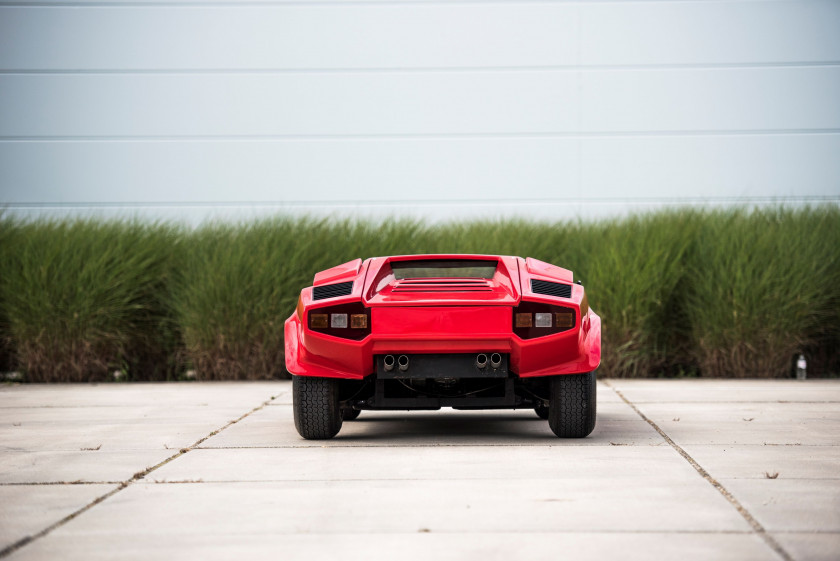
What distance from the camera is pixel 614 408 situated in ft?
25.0

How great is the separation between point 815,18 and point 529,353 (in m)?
10.3

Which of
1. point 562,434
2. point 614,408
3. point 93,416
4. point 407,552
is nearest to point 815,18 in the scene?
point 614,408

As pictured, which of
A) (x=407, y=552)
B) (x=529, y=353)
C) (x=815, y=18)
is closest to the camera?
(x=407, y=552)

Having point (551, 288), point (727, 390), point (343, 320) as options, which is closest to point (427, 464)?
point (343, 320)

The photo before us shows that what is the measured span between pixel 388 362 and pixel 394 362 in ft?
0.11

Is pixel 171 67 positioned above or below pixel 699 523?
above

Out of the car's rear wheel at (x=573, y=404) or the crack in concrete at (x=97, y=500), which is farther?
the car's rear wheel at (x=573, y=404)

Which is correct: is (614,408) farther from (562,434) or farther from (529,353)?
(529,353)

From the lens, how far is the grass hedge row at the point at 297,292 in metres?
10.2

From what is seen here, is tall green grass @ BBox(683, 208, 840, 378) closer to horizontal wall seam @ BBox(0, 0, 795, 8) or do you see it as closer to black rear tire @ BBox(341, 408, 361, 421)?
black rear tire @ BBox(341, 408, 361, 421)

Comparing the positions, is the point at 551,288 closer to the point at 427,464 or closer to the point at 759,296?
the point at 427,464

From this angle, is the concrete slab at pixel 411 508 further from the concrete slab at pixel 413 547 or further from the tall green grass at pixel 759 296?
the tall green grass at pixel 759 296

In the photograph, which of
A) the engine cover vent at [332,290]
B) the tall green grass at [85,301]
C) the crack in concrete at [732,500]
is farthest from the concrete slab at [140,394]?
the crack in concrete at [732,500]

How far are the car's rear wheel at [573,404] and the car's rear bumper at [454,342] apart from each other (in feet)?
0.60
